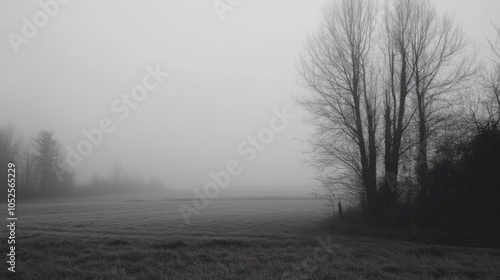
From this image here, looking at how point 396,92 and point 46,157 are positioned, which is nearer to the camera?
point 396,92

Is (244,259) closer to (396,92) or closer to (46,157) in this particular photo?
(396,92)

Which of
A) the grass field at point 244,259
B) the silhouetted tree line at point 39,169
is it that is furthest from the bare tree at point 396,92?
the silhouetted tree line at point 39,169

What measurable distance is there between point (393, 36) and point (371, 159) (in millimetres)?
8576

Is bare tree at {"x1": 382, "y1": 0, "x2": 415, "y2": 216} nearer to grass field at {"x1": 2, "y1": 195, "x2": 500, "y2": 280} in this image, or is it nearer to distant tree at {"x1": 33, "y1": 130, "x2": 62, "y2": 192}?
grass field at {"x1": 2, "y1": 195, "x2": 500, "y2": 280}

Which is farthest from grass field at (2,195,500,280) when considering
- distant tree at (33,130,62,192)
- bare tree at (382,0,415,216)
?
distant tree at (33,130,62,192)

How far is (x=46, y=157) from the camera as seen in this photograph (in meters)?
71.2

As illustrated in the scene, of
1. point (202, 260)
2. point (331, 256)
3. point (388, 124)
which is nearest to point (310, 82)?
point (388, 124)

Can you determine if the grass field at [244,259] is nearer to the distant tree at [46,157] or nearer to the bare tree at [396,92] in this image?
the bare tree at [396,92]

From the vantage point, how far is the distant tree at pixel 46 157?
230 feet

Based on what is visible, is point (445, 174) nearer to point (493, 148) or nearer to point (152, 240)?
point (493, 148)

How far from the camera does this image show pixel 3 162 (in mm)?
68375

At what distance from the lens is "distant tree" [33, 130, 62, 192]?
70250 millimetres

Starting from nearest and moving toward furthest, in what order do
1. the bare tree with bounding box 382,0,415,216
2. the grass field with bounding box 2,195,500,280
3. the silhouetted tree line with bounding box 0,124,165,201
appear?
1. the grass field with bounding box 2,195,500,280
2. the bare tree with bounding box 382,0,415,216
3. the silhouetted tree line with bounding box 0,124,165,201

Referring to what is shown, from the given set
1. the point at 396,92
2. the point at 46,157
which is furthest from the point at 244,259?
the point at 46,157
